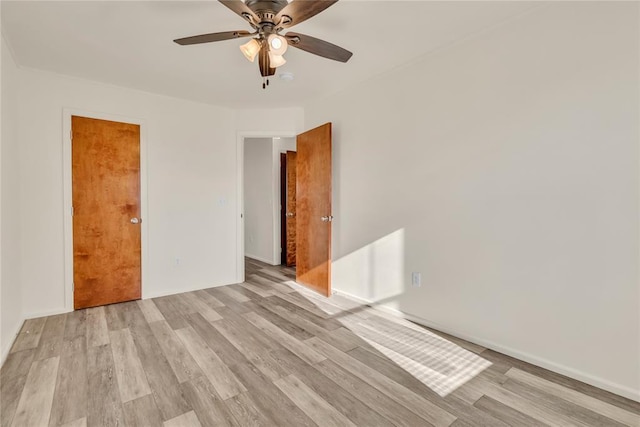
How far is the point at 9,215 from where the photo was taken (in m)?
2.48

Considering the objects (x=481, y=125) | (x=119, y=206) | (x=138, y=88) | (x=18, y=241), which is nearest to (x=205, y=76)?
(x=138, y=88)

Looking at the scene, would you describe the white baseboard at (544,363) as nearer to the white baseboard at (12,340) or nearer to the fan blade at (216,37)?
the fan blade at (216,37)

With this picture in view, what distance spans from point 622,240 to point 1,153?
4.22 metres

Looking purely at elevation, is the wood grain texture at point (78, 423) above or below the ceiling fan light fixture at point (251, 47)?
below

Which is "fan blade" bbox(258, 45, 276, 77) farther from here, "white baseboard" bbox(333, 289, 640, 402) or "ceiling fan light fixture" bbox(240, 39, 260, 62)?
"white baseboard" bbox(333, 289, 640, 402)

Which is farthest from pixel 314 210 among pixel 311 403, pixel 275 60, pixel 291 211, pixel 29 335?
pixel 29 335

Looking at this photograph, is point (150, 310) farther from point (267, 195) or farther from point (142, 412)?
point (267, 195)

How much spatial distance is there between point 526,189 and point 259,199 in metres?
4.48

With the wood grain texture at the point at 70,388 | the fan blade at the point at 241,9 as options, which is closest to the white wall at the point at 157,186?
the wood grain texture at the point at 70,388

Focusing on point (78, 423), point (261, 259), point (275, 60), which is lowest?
point (78, 423)

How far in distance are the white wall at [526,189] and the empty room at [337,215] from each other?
1 centimetres

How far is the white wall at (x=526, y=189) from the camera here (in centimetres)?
178

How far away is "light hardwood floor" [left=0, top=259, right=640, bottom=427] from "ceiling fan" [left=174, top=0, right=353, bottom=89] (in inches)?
82.7

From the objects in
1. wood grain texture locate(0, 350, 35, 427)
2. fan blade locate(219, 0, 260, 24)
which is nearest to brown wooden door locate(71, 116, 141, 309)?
wood grain texture locate(0, 350, 35, 427)
